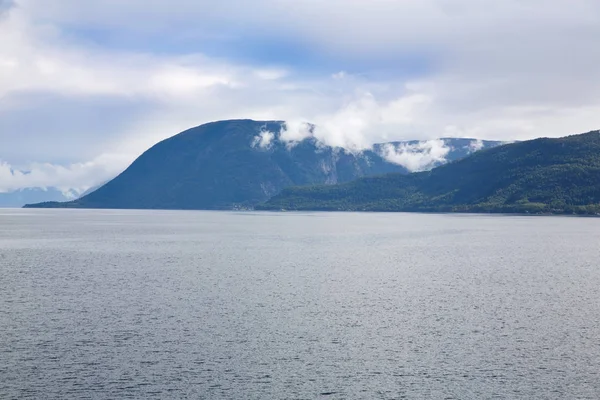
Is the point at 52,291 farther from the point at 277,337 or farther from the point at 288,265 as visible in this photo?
the point at 288,265

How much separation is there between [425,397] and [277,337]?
56.6ft

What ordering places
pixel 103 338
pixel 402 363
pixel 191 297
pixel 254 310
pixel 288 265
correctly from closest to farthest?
1. pixel 402 363
2. pixel 103 338
3. pixel 254 310
4. pixel 191 297
5. pixel 288 265

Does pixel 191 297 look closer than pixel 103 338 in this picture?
No

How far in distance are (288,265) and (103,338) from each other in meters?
57.4

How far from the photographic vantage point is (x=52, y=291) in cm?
7281

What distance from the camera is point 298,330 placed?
5444cm

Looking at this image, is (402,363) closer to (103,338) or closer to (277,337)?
(277,337)

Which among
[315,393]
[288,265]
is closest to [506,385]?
[315,393]

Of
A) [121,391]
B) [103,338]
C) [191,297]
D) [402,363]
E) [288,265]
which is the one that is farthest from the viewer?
[288,265]

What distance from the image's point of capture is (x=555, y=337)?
52062mm

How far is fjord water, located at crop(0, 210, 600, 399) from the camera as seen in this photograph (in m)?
39.9

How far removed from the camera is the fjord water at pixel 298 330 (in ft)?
131

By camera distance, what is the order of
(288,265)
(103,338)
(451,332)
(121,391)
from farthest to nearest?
1. (288,265)
2. (451,332)
3. (103,338)
4. (121,391)

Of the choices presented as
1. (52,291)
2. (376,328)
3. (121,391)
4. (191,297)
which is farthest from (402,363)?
(52,291)
